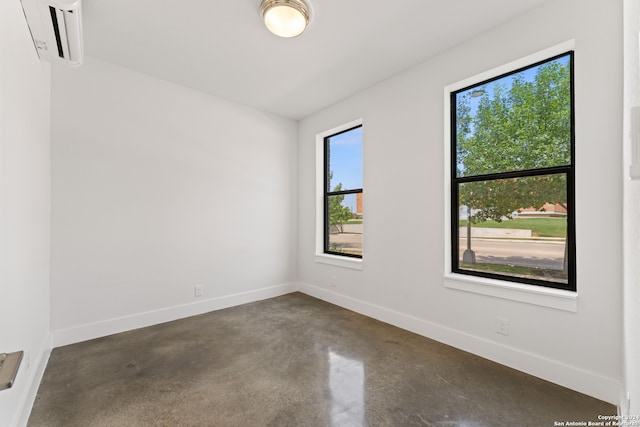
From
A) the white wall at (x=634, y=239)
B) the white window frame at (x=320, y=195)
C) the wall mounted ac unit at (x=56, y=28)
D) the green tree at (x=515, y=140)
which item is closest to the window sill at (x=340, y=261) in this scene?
the white window frame at (x=320, y=195)

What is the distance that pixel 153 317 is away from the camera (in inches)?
124

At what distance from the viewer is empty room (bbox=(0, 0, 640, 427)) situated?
180cm

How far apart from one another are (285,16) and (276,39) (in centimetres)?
44

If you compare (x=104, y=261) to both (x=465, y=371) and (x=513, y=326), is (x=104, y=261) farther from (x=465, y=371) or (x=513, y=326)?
(x=513, y=326)

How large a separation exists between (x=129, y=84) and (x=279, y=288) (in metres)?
3.08

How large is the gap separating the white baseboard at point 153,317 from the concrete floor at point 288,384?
13cm

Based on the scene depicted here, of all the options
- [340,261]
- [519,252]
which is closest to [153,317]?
[340,261]

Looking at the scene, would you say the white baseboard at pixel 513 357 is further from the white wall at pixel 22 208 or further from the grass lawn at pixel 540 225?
the white wall at pixel 22 208

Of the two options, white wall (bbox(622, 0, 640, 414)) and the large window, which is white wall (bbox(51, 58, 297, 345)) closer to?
the large window

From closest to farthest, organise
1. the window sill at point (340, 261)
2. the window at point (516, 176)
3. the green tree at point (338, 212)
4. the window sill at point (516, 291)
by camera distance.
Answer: the window sill at point (516, 291)
the window at point (516, 176)
the window sill at point (340, 261)
the green tree at point (338, 212)

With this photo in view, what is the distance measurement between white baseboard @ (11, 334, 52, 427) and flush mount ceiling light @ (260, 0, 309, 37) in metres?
2.77

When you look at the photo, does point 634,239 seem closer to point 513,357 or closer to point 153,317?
point 513,357

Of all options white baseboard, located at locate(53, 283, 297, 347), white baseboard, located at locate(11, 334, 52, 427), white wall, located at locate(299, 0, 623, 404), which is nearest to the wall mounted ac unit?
white baseboard, located at locate(11, 334, 52, 427)

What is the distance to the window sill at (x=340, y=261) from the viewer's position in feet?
11.8
